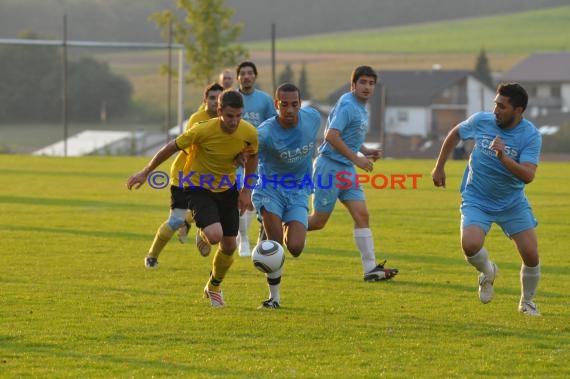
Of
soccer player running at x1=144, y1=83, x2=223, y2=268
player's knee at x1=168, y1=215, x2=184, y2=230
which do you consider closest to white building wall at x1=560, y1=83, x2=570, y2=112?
soccer player running at x1=144, y1=83, x2=223, y2=268

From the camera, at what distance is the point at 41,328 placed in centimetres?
970

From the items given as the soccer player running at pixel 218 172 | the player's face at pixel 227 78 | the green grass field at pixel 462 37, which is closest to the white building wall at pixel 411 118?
the green grass field at pixel 462 37

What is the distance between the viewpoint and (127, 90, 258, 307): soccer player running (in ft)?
35.0

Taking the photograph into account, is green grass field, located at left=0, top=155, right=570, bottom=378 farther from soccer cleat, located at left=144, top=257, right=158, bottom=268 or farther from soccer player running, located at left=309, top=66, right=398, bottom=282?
soccer player running, located at left=309, top=66, right=398, bottom=282

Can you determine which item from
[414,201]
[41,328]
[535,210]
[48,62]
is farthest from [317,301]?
[48,62]

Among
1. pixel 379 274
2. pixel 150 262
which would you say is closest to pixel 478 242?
pixel 379 274

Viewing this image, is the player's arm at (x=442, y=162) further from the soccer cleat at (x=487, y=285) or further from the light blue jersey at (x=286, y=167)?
the light blue jersey at (x=286, y=167)

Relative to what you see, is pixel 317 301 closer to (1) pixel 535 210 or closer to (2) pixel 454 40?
(1) pixel 535 210

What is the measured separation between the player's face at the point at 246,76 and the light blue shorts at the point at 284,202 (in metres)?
3.02

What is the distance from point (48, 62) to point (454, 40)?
228 feet

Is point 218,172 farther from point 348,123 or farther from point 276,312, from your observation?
point 348,123

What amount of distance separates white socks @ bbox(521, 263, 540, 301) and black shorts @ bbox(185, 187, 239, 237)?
2451 mm

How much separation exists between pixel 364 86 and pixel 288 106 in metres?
1.82

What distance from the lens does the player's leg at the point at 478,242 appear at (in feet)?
34.2
